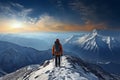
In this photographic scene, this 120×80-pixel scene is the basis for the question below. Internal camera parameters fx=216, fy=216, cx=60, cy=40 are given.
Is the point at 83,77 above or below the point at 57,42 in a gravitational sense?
below

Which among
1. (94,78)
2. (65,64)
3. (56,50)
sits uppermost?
(56,50)

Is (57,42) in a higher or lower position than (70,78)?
higher


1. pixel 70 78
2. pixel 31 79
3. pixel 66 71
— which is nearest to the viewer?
pixel 70 78

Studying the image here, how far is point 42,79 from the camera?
5269 cm

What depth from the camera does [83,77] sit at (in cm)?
5138

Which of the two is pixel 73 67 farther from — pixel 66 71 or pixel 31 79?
pixel 31 79

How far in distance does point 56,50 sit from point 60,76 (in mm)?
6461

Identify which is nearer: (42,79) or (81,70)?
(42,79)

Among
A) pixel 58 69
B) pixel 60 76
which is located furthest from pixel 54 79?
pixel 58 69

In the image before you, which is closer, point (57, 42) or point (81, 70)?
point (57, 42)

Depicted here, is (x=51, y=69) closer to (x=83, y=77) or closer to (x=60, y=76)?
(x=60, y=76)

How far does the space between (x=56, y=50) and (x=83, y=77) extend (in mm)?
9235

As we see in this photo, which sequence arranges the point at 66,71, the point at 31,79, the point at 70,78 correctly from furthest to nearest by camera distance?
the point at 31,79
the point at 66,71
the point at 70,78

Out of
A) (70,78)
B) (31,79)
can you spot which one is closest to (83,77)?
(70,78)
